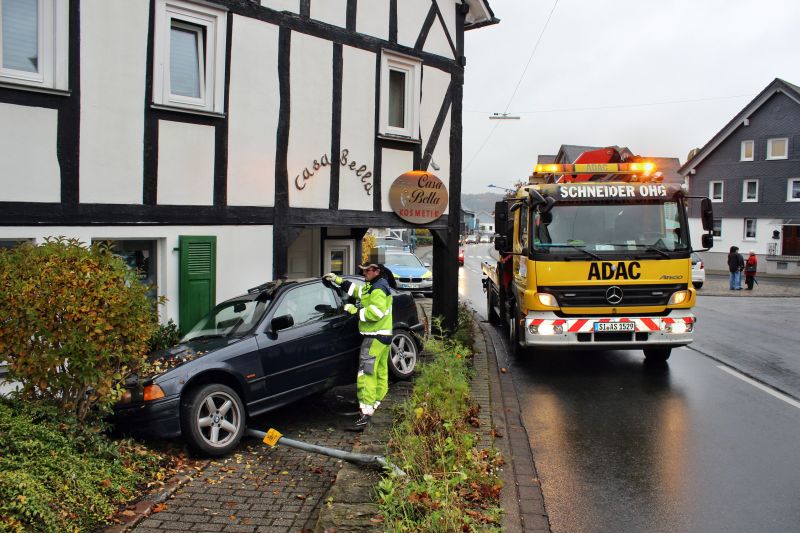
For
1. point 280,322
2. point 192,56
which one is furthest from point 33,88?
point 280,322

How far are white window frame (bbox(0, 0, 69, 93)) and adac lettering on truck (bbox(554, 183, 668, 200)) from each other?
22.2 feet

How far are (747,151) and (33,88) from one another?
46.2 meters

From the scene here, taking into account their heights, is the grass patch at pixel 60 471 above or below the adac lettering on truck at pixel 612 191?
below

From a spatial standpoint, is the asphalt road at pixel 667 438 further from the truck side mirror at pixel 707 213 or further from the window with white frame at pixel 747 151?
the window with white frame at pixel 747 151

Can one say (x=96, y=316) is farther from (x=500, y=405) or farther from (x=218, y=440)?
(x=500, y=405)

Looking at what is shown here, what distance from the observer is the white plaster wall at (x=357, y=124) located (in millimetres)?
10508

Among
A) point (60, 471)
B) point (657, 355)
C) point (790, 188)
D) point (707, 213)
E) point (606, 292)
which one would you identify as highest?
point (790, 188)

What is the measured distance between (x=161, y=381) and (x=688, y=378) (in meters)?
7.51

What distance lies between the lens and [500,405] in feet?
26.0

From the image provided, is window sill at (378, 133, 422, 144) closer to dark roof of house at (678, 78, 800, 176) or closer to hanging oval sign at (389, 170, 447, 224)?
hanging oval sign at (389, 170, 447, 224)

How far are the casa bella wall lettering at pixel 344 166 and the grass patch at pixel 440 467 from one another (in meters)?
4.22

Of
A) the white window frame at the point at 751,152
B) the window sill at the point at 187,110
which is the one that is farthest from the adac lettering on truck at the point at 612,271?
the white window frame at the point at 751,152

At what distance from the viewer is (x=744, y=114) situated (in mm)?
43062

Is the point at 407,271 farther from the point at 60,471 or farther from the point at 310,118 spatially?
the point at 60,471
